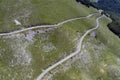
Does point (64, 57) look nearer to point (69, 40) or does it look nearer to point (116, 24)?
A: point (69, 40)

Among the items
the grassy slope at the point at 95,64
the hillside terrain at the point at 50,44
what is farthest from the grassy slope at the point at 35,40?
the grassy slope at the point at 95,64

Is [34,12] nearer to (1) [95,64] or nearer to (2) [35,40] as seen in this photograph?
(2) [35,40]

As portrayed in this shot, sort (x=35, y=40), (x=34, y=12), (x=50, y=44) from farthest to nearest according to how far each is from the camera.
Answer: (x=34, y=12) → (x=50, y=44) → (x=35, y=40)

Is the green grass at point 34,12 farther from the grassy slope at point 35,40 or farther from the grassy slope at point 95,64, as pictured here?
the grassy slope at point 95,64

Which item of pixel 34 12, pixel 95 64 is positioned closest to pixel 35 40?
pixel 34 12

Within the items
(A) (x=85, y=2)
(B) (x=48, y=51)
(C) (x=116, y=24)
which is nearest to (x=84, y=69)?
(B) (x=48, y=51)

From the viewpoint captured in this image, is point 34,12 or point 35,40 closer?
point 35,40

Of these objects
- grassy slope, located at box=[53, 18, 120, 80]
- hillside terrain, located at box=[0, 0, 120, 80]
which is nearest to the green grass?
hillside terrain, located at box=[0, 0, 120, 80]

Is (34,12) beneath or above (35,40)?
beneath
